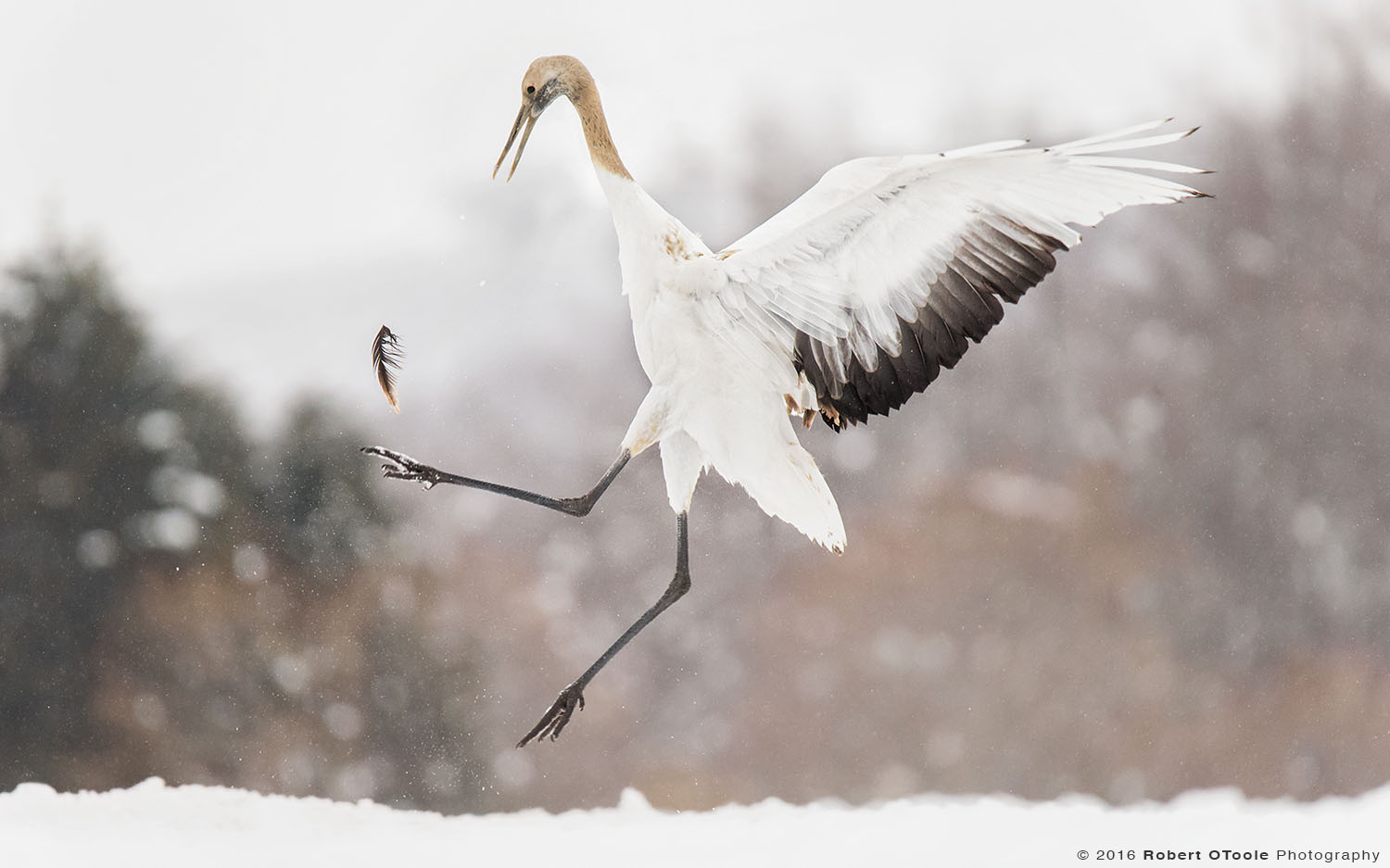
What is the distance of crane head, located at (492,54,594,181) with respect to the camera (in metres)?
1.50

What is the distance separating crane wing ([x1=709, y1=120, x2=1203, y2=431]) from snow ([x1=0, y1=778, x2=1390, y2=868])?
1.14 metres

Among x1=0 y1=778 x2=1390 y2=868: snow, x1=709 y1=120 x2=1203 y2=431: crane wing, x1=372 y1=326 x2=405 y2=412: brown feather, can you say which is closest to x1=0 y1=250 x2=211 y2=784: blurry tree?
x1=0 y1=778 x2=1390 y2=868: snow

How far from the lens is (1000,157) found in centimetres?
126

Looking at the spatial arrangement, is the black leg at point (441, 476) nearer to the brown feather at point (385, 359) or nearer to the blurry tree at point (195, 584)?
the brown feather at point (385, 359)

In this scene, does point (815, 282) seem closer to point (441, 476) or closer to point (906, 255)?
point (906, 255)

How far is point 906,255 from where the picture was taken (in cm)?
140

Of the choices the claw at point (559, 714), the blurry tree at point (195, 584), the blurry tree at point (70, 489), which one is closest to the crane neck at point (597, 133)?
the claw at point (559, 714)

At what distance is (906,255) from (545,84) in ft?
1.64

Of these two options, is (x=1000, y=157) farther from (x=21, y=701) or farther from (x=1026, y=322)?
(x=21, y=701)

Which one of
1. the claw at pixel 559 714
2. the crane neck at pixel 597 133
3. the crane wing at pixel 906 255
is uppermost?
the crane neck at pixel 597 133

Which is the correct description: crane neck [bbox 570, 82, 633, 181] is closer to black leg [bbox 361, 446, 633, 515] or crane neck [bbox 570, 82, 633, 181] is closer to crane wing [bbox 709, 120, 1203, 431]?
crane wing [bbox 709, 120, 1203, 431]

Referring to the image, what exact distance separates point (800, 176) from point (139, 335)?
2430 millimetres

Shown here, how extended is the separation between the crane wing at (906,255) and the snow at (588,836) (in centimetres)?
114

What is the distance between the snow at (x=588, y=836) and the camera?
228cm
